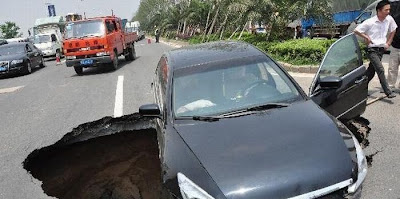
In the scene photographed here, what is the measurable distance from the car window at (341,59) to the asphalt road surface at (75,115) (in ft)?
3.38

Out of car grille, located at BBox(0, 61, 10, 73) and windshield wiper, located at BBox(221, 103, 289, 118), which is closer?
windshield wiper, located at BBox(221, 103, 289, 118)

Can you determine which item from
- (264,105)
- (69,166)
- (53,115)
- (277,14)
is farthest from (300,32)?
(264,105)

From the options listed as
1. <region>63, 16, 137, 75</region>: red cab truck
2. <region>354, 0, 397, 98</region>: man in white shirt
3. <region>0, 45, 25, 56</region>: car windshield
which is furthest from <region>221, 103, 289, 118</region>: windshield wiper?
<region>0, 45, 25, 56</region>: car windshield

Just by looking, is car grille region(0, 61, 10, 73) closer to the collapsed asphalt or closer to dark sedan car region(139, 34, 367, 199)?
the collapsed asphalt

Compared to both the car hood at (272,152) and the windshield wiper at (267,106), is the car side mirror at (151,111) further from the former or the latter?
the windshield wiper at (267,106)

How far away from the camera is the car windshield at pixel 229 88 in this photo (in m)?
3.77

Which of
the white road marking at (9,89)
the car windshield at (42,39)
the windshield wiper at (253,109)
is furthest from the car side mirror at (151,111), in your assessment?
the car windshield at (42,39)

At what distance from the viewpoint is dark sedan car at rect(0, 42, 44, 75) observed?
17391 mm

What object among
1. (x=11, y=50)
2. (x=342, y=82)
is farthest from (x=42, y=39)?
(x=342, y=82)

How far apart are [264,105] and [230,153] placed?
2.97 feet

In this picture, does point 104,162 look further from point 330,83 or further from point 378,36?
point 378,36

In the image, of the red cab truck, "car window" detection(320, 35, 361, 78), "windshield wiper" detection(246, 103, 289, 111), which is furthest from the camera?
the red cab truck

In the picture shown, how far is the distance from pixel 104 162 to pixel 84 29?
1006cm

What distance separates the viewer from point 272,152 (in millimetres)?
2865
